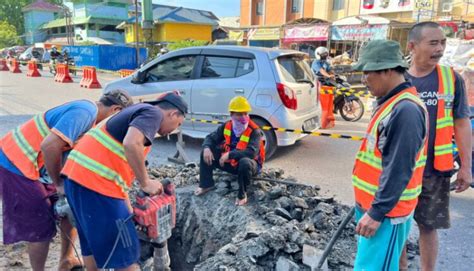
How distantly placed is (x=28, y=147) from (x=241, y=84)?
12.9 ft

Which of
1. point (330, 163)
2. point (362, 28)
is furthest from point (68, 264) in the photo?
point (362, 28)

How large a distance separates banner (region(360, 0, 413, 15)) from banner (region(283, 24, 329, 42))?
22.6 feet

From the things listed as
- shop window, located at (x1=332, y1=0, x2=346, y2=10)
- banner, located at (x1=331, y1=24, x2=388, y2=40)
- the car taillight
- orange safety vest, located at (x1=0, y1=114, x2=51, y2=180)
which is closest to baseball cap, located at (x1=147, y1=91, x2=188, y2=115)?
orange safety vest, located at (x1=0, y1=114, x2=51, y2=180)

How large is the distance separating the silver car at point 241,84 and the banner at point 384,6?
22113mm

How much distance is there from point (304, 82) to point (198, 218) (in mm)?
3251

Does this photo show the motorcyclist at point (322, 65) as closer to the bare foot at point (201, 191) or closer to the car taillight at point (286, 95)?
the car taillight at point (286, 95)

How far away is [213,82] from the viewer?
6418mm

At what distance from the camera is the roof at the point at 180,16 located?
3783 cm

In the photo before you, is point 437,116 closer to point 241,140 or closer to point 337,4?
point 241,140

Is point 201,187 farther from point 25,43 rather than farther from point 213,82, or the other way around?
point 25,43

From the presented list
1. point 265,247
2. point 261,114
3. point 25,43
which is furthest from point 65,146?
point 25,43

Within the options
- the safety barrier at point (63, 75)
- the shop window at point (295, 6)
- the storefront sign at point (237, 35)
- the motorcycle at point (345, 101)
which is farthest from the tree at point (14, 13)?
the motorcycle at point (345, 101)

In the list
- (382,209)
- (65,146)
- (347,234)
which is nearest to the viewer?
(382,209)

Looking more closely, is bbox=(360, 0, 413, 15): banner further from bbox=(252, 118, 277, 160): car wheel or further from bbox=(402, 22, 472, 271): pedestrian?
bbox=(402, 22, 472, 271): pedestrian
